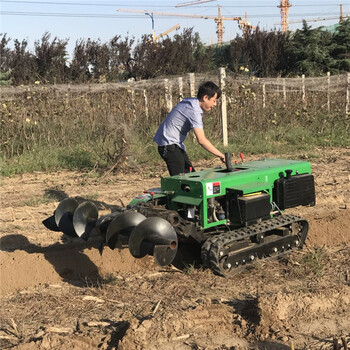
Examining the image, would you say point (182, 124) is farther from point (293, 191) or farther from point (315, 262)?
point (315, 262)

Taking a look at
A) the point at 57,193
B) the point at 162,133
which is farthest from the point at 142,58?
the point at 162,133

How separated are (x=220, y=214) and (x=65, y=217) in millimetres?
1639

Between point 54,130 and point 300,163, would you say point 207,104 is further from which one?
point 54,130

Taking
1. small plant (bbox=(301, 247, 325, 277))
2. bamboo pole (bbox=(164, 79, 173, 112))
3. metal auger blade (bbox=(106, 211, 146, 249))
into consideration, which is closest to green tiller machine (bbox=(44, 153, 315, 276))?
metal auger blade (bbox=(106, 211, 146, 249))

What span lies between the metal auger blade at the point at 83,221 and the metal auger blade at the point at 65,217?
18cm

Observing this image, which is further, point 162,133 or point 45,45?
point 45,45

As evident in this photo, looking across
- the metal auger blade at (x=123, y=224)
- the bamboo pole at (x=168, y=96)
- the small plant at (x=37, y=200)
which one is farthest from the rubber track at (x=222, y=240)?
the bamboo pole at (x=168, y=96)

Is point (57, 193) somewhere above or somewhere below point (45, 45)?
below

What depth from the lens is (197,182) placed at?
493 centimetres

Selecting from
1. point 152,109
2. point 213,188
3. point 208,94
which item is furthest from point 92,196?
point 152,109

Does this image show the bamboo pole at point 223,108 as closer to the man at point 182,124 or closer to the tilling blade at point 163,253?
the man at point 182,124

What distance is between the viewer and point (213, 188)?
4.97 m

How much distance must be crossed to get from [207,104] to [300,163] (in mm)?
1293

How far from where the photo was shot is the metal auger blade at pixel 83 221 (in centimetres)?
505
